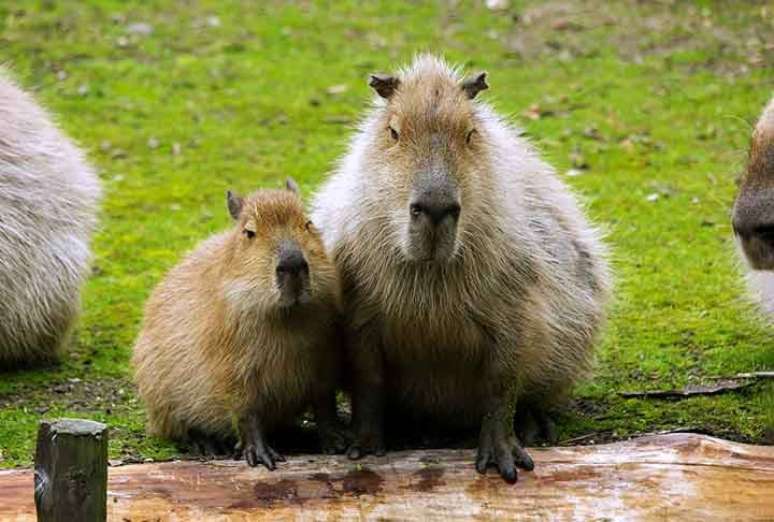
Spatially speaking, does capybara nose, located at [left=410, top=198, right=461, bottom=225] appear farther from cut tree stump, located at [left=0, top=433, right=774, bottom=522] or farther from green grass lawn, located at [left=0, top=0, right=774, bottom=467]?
green grass lawn, located at [left=0, top=0, right=774, bottom=467]

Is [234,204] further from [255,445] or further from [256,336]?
[255,445]

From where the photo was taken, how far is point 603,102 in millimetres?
9539

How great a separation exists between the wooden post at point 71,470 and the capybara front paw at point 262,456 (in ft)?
2.47

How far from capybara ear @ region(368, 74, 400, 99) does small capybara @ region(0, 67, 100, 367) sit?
2044 mm

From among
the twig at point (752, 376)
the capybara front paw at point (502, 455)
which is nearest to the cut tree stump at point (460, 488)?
the capybara front paw at point (502, 455)

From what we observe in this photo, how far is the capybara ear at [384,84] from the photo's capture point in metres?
4.08

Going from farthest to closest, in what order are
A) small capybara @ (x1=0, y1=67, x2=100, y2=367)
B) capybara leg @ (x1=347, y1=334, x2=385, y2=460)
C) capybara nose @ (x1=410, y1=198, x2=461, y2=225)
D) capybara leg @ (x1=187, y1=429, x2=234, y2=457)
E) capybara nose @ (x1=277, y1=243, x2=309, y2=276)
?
small capybara @ (x1=0, y1=67, x2=100, y2=367)
capybara leg @ (x1=187, y1=429, x2=234, y2=457)
capybara leg @ (x1=347, y1=334, x2=385, y2=460)
capybara nose @ (x1=277, y1=243, x2=309, y2=276)
capybara nose @ (x1=410, y1=198, x2=461, y2=225)

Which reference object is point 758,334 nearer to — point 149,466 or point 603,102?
point 149,466

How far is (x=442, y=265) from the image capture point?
4020mm

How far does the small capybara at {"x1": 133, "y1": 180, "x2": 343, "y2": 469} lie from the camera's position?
4.07m

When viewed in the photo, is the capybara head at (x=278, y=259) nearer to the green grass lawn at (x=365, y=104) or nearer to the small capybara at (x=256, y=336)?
the small capybara at (x=256, y=336)

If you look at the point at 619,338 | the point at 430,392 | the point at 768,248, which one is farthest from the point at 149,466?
the point at 619,338

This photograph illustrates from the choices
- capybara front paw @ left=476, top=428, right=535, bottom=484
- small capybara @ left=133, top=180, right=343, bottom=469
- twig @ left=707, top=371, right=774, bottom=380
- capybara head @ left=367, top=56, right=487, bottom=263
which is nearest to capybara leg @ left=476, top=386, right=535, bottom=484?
capybara front paw @ left=476, top=428, right=535, bottom=484

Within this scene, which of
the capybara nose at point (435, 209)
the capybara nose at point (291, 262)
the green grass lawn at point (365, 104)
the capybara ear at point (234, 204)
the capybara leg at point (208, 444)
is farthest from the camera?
the green grass lawn at point (365, 104)
